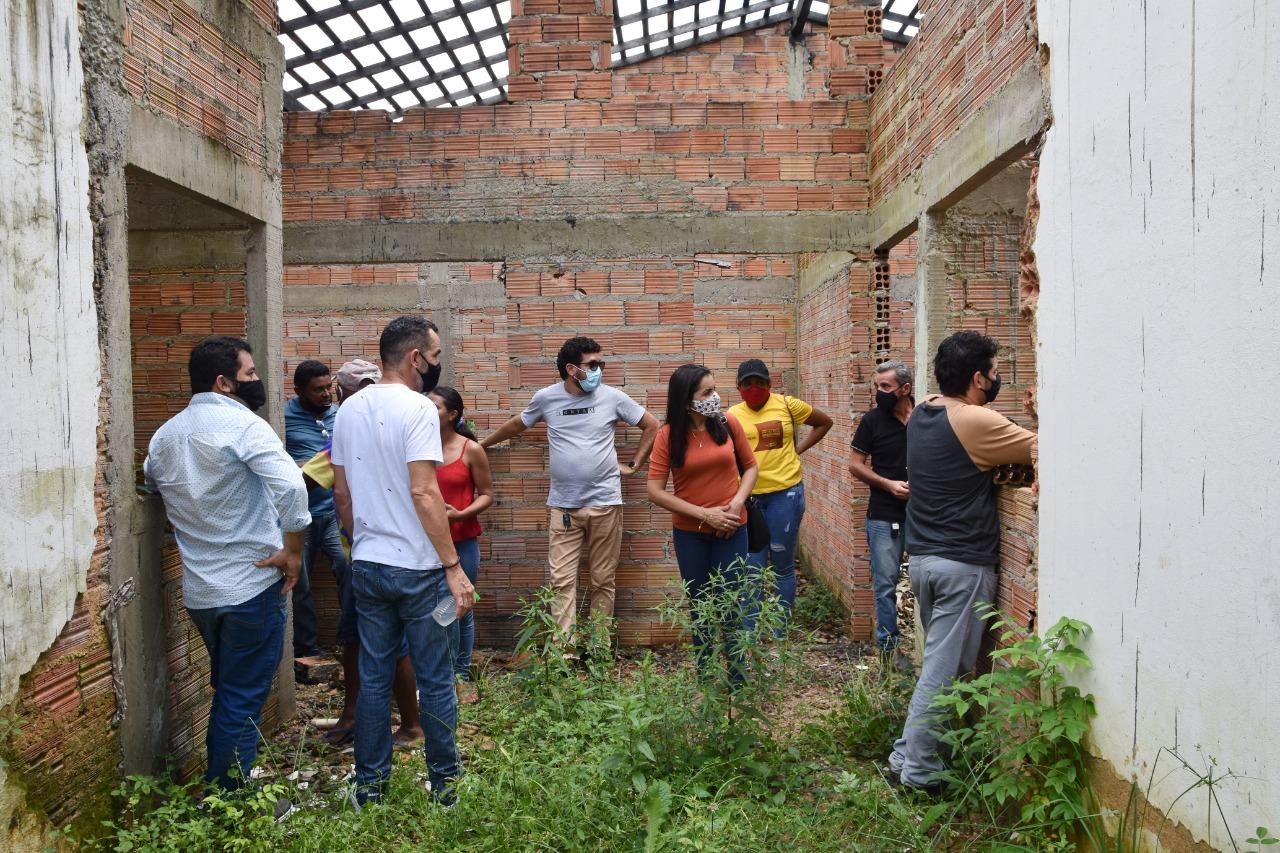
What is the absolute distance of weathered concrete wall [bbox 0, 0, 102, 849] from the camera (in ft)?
9.25

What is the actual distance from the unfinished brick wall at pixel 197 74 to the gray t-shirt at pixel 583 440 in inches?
83.7

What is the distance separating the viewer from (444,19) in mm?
9320

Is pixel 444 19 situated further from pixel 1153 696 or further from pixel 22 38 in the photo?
pixel 1153 696

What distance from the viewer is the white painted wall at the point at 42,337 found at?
9.24 feet

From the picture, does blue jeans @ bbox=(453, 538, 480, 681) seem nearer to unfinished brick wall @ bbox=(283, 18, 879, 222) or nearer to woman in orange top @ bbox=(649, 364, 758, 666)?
woman in orange top @ bbox=(649, 364, 758, 666)

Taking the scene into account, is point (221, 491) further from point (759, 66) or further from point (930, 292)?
point (759, 66)

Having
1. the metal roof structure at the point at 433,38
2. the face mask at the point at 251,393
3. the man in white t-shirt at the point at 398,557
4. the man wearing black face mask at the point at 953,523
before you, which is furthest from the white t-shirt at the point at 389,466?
the metal roof structure at the point at 433,38

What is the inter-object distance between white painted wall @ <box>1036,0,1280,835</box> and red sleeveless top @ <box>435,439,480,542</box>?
280cm

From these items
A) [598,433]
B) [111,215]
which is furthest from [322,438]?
[111,215]

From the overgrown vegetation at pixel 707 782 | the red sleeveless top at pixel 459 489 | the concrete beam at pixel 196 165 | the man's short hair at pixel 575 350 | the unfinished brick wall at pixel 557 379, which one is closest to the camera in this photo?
the overgrown vegetation at pixel 707 782

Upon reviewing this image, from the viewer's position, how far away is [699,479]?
4566 mm

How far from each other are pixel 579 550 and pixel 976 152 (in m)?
3.23

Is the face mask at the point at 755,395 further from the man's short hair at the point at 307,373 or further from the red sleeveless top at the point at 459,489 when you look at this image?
the man's short hair at the point at 307,373

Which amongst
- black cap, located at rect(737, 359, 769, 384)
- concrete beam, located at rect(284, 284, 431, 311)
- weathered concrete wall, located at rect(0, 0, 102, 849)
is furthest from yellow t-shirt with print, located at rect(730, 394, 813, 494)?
concrete beam, located at rect(284, 284, 431, 311)
